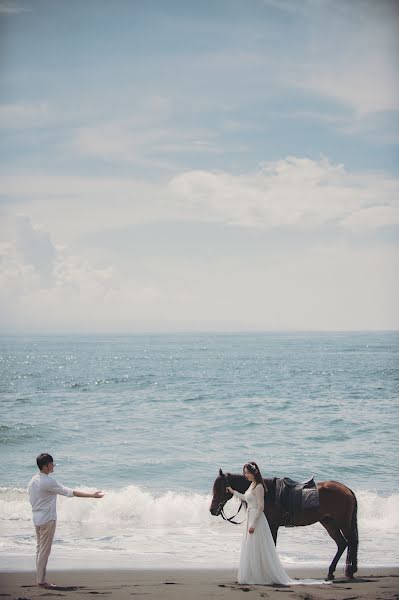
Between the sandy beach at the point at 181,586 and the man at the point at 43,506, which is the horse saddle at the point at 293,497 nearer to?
the sandy beach at the point at 181,586

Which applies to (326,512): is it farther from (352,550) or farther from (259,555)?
(259,555)

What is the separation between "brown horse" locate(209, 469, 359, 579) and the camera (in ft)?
24.4

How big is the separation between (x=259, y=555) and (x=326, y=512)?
99cm

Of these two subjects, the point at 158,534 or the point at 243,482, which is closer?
the point at 243,482

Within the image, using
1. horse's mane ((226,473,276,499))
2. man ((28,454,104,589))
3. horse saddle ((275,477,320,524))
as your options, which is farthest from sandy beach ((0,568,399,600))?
horse's mane ((226,473,276,499))

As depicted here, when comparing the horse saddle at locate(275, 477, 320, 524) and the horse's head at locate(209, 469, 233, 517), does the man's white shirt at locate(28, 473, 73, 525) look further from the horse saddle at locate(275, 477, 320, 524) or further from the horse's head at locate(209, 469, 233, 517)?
the horse saddle at locate(275, 477, 320, 524)

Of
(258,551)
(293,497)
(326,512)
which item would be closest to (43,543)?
(258,551)

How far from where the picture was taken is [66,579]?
7.46m

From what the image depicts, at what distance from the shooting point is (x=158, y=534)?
10938 millimetres

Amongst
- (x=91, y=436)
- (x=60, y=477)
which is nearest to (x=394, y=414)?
(x=91, y=436)

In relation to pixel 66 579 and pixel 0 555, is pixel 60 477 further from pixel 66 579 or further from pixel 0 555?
pixel 66 579

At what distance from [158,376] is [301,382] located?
8.95 meters

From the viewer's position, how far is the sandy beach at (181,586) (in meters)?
6.59

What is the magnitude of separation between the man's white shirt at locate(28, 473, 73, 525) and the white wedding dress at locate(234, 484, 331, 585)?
1.87 meters
